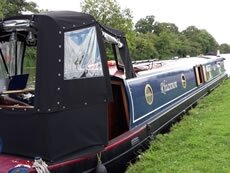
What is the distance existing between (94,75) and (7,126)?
46.2 inches

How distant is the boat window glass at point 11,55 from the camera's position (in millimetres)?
5867

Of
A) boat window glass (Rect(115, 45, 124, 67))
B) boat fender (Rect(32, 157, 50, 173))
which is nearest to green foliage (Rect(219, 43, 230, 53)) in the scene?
boat window glass (Rect(115, 45, 124, 67))

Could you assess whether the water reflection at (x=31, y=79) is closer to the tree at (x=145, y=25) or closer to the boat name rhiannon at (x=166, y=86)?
the boat name rhiannon at (x=166, y=86)

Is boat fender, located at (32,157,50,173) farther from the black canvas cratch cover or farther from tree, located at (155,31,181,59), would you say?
tree, located at (155,31,181,59)

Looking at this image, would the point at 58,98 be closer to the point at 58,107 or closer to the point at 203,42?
the point at 58,107

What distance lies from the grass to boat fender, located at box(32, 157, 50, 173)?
1.96 meters

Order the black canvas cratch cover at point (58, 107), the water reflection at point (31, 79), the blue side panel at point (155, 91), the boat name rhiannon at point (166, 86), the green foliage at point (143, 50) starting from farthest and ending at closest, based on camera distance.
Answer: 1. the green foliage at point (143, 50)
2. the boat name rhiannon at point (166, 86)
3. the blue side panel at point (155, 91)
4. the water reflection at point (31, 79)
5. the black canvas cratch cover at point (58, 107)

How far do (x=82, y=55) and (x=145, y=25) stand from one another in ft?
178

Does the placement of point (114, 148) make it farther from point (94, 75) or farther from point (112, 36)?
point (112, 36)

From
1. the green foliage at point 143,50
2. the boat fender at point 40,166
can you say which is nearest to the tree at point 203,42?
the green foliage at point 143,50

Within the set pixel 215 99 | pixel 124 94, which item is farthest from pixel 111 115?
pixel 215 99

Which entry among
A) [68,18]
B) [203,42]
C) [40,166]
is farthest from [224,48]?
[40,166]

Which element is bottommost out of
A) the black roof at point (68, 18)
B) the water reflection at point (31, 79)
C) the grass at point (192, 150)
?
the grass at point (192, 150)

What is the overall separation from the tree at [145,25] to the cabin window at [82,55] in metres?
52.5
